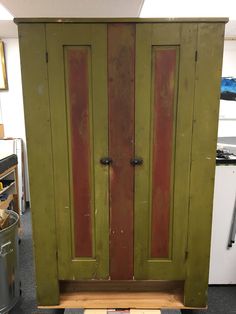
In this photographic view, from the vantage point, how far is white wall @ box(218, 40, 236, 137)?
3320 millimetres

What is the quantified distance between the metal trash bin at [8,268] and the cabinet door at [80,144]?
0.39m

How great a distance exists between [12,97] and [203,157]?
9.27 ft

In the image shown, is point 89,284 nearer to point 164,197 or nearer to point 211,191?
point 164,197

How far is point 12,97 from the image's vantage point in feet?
11.1

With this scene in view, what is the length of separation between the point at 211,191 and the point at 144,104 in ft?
2.08

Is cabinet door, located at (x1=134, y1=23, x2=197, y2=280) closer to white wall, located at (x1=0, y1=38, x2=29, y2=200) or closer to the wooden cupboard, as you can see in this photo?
the wooden cupboard

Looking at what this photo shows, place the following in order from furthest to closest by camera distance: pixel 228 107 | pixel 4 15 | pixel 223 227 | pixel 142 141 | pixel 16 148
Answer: pixel 228 107, pixel 16 148, pixel 4 15, pixel 223 227, pixel 142 141

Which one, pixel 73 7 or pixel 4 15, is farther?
pixel 4 15

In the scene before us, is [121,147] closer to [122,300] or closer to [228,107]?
[122,300]

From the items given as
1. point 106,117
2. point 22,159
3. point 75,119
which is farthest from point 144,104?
point 22,159

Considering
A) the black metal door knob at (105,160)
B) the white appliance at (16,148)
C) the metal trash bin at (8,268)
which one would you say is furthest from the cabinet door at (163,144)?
the white appliance at (16,148)

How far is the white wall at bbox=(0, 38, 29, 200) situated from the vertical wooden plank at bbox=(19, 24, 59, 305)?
2.17 metres

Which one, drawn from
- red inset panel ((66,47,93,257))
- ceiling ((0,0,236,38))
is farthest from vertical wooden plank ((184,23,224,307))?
ceiling ((0,0,236,38))

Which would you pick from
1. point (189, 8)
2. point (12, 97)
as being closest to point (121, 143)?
point (189, 8)
